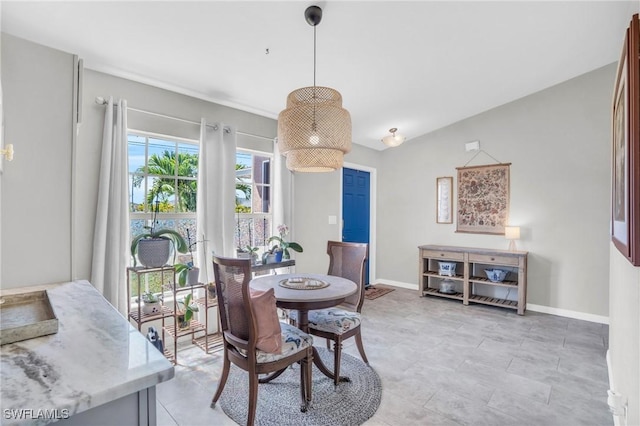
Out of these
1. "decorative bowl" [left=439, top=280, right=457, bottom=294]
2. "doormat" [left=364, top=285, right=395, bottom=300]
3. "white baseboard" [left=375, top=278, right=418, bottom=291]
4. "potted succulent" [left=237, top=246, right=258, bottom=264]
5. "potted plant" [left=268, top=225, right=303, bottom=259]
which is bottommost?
"doormat" [left=364, top=285, right=395, bottom=300]

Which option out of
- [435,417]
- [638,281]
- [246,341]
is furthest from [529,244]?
[246,341]

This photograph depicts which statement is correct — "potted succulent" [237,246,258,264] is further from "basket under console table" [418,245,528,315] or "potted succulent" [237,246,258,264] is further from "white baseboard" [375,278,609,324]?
"white baseboard" [375,278,609,324]

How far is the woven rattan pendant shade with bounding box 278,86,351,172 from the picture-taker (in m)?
2.12

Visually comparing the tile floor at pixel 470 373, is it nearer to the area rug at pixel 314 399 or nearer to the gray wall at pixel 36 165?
the area rug at pixel 314 399

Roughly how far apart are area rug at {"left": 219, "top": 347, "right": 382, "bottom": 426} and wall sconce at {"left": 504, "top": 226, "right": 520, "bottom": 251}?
278 cm

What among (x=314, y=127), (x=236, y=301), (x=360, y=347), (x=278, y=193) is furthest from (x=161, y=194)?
(x=360, y=347)

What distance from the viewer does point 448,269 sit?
15.1 feet

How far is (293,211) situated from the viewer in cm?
392

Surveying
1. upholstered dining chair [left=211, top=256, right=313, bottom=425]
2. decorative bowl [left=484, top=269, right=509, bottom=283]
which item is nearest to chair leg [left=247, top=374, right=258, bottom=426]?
upholstered dining chair [left=211, top=256, right=313, bottom=425]

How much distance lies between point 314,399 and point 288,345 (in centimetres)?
51

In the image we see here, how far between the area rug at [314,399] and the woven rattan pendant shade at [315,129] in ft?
5.32

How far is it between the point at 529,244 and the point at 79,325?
4.81 m

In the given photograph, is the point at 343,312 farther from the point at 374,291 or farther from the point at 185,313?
the point at 374,291

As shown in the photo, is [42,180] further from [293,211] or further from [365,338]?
[365,338]
